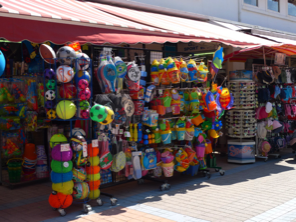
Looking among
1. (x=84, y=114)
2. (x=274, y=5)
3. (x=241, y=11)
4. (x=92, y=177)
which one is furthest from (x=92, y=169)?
(x=274, y=5)

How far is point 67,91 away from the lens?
5129 millimetres

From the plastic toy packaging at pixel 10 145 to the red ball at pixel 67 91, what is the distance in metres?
2.32

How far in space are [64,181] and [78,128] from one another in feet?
2.84

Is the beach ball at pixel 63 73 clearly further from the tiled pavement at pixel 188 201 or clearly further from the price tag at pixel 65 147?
the tiled pavement at pixel 188 201

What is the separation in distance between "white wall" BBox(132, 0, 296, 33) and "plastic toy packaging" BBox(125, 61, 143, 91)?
16.4ft

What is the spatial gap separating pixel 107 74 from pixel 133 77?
518mm

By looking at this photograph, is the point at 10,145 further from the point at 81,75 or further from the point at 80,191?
the point at 81,75

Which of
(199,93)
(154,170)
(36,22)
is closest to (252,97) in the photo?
(199,93)

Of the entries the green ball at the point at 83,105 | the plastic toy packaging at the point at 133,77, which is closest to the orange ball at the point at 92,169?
the green ball at the point at 83,105

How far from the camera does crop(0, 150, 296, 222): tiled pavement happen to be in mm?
4977

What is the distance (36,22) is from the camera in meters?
5.12

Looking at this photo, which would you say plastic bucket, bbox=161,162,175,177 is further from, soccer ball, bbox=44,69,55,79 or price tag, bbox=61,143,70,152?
soccer ball, bbox=44,69,55,79

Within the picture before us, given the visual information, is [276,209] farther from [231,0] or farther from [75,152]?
Answer: [231,0]

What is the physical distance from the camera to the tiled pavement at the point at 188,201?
4.98 meters
